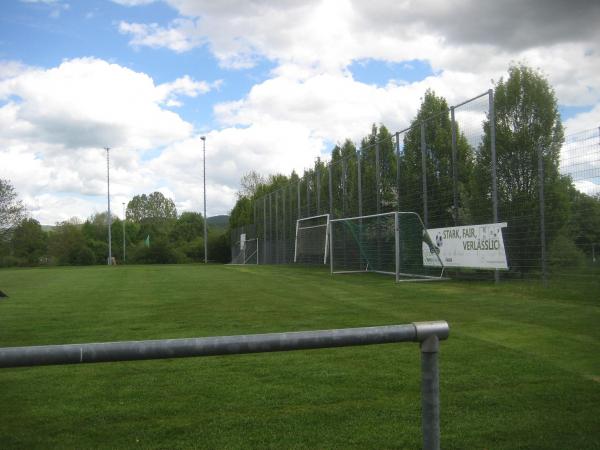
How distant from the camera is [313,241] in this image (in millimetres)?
27812

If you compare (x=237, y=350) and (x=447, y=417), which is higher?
(x=237, y=350)

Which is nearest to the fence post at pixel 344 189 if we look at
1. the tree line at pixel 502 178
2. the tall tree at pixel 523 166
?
the tree line at pixel 502 178

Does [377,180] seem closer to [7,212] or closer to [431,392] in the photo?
[431,392]

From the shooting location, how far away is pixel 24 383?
15.6 feet

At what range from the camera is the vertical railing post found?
1.94 metres

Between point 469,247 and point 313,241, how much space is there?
14.1 metres

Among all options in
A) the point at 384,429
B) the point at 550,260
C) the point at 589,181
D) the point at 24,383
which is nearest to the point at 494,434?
the point at 384,429

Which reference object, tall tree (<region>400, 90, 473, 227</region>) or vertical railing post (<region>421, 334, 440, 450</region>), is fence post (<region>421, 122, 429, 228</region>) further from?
vertical railing post (<region>421, 334, 440, 450</region>)

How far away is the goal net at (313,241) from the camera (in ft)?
85.0

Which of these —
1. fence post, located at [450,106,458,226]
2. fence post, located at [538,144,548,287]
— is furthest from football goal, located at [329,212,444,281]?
fence post, located at [538,144,548,287]

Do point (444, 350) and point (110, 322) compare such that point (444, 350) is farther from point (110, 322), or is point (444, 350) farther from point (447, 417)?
point (110, 322)

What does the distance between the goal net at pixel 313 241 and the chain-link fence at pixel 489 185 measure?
1.13 m

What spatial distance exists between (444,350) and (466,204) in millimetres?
10640

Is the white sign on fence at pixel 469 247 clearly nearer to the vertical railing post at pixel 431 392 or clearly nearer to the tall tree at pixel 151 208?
the vertical railing post at pixel 431 392
